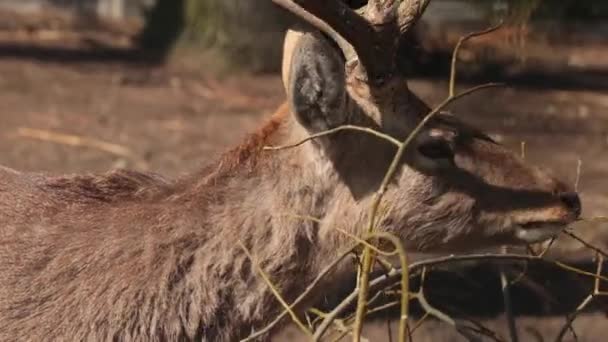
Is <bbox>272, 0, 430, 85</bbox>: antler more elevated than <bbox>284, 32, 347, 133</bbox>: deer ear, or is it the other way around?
<bbox>272, 0, 430, 85</bbox>: antler

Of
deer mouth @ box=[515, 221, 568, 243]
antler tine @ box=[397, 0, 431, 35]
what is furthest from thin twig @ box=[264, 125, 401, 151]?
deer mouth @ box=[515, 221, 568, 243]

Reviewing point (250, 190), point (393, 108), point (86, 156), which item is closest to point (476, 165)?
point (393, 108)

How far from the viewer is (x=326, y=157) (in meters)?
4.46

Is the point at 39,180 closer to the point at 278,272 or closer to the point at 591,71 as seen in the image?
the point at 278,272

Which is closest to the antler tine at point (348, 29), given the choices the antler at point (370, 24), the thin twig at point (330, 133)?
the antler at point (370, 24)

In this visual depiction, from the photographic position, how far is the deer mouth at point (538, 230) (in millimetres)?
4637

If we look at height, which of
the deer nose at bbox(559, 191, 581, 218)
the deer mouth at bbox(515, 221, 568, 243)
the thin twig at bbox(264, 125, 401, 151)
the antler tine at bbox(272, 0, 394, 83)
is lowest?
the deer mouth at bbox(515, 221, 568, 243)

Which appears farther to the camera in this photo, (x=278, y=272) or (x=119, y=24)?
(x=119, y=24)

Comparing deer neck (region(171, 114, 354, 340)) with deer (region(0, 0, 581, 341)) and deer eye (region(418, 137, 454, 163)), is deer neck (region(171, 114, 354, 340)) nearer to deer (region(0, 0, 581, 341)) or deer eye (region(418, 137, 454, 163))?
deer (region(0, 0, 581, 341))

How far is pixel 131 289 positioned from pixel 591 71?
10.9 m

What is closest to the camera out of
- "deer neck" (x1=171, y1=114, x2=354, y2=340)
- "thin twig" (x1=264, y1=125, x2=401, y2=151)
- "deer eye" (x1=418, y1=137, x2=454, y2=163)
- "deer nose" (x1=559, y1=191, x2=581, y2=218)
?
"thin twig" (x1=264, y1=125, x2=401, y2=151)

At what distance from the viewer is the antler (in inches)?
158

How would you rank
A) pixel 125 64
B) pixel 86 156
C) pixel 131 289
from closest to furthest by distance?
pixel 131 289 → pixel 86 156 → pixel 125 64

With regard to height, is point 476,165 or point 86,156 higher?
point 476,165
